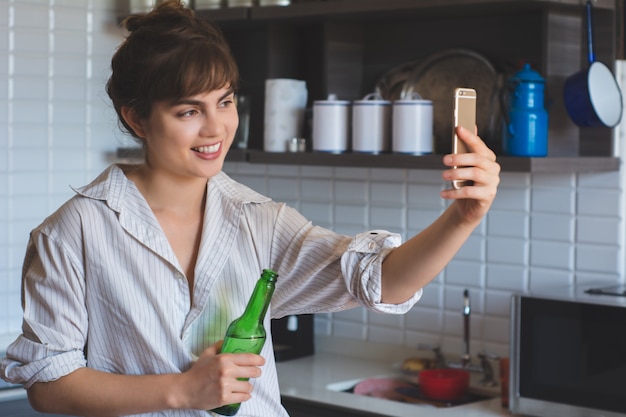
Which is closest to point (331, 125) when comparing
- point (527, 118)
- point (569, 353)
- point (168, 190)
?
point (527, 118)

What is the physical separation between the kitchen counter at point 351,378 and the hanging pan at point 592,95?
79 cm

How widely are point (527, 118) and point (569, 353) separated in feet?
1.97

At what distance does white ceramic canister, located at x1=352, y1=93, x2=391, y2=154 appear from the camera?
280 cm

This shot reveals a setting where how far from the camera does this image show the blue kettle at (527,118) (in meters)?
2.55

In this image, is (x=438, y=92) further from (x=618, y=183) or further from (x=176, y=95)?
(x=176, y=95)

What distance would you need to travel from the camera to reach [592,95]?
8.42ft

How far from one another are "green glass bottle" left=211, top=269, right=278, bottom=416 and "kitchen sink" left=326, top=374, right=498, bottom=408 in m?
1.29

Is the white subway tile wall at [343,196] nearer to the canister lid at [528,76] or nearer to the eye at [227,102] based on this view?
the canister lid at [528,76]

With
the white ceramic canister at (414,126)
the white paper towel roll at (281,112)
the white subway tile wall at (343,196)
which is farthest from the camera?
the white paper towel roll at (281,112)

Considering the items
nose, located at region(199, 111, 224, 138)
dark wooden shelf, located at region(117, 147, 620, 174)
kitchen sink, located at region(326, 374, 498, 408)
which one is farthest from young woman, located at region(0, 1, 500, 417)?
kitchen sink, located at region(326, 374, 498, 408)

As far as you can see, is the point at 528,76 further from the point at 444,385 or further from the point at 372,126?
the point at 444,385

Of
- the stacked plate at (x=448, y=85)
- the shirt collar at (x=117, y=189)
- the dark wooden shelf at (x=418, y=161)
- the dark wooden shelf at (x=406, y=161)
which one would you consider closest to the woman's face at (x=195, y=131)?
the shirt collar at (x=117, y=189)

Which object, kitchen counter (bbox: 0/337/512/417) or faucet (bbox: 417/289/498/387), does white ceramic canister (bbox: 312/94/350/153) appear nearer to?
faucet (bbox: 417/289/498/387)

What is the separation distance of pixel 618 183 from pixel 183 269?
1500 mm
